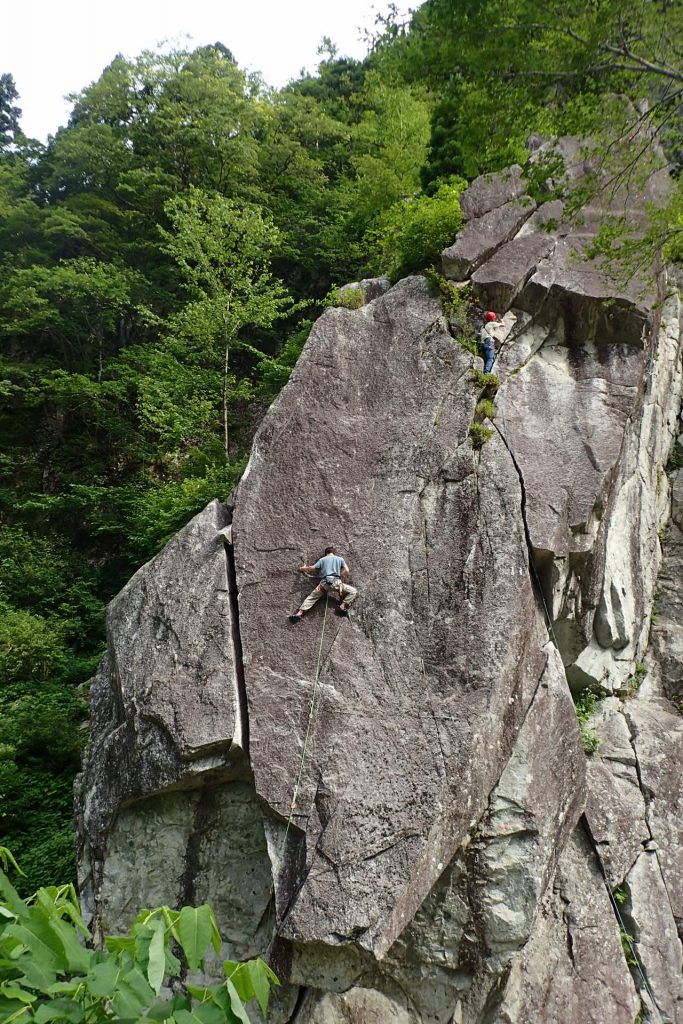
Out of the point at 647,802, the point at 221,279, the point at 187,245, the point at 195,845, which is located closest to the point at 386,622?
the point at 195,845

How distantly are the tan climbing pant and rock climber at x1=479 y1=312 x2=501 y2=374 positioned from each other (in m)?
4.68

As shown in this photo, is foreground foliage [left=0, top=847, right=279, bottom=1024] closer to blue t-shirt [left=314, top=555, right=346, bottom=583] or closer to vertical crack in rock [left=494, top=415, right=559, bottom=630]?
blue t-shirt [left=314, top=555, right=346, bottom=583]

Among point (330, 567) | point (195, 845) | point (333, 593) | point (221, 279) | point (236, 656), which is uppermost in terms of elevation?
point (221, 279)

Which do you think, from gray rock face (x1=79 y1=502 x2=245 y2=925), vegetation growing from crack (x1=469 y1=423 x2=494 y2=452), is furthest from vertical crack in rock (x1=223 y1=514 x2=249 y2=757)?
vegetation growing from crack (x1=469 y1=423 x2=494 y2=452)

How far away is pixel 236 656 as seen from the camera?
842cm

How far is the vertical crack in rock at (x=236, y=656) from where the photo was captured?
25.7 ft

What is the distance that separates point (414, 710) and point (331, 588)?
1880mm

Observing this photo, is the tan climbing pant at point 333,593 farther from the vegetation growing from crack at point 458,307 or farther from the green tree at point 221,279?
the green tree at point 221,279

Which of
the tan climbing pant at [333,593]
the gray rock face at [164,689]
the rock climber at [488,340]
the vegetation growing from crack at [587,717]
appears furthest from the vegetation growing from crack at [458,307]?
the vegetation growing from crack at [587,717]

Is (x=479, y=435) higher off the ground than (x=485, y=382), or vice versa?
(x=485, y=382)

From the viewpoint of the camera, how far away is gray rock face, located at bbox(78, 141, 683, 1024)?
7234 mm

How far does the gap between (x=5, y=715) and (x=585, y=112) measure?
13135 mm

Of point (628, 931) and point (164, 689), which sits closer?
point (164, 689)

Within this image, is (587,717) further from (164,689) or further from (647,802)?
(164,689)
